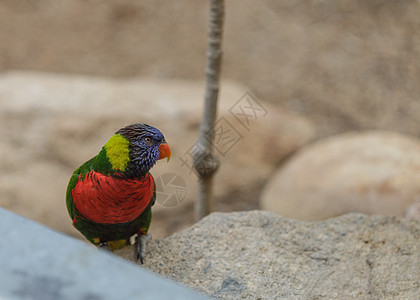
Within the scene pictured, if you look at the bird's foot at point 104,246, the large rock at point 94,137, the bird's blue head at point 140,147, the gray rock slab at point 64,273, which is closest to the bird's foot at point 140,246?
the bird's foot at point 104,246

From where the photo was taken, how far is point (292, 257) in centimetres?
194

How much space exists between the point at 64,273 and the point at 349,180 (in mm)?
2917

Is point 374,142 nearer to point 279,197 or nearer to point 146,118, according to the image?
point 279,197

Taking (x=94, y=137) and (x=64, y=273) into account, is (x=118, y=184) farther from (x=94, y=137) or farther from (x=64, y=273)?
(x=94, y=137)

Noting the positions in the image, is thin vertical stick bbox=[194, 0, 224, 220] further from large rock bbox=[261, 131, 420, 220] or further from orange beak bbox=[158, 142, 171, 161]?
large rock bbox=[261, 131, 420, 220]

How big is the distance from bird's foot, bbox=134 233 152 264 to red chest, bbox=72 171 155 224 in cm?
22

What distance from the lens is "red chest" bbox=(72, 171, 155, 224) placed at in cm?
Result: 170

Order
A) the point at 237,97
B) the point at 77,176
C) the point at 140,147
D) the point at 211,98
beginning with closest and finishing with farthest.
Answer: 1. the point at 140,147
2. the point at 77,176
3. the point at 211,98
4. the point at 237,97

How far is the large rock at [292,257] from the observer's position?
1764 mm

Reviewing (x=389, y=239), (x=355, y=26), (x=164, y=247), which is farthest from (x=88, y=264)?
(x=355, y=26)

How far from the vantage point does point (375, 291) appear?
69.2 inches

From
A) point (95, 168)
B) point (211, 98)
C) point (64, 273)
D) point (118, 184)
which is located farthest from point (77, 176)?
point (64, 273)

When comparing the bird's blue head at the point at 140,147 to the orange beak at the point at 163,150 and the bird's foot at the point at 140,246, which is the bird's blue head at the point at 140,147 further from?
the bird's foot at the point at 140,246

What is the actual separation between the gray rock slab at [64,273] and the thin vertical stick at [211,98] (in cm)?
147
